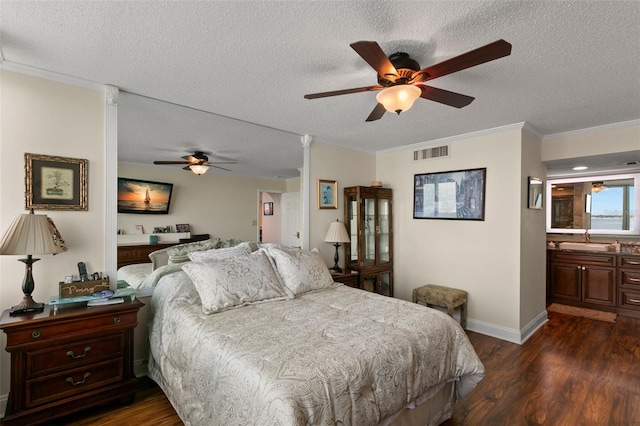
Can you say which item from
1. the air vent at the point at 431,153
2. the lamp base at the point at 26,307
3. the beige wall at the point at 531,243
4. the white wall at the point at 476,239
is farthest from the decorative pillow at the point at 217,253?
the beige wall at the point at 531,243

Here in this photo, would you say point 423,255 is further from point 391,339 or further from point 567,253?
point 391,339

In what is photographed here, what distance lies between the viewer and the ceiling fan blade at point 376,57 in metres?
1.44

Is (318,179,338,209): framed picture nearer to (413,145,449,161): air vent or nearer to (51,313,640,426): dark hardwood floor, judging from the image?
(413,145,449,161): air vent

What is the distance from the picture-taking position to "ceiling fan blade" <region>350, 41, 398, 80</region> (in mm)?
1438

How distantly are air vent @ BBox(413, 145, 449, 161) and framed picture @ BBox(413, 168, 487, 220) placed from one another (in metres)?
0.23

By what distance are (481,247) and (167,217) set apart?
3488 millimetres

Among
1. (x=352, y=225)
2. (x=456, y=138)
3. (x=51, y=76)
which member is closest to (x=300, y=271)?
(x=352, y=225)

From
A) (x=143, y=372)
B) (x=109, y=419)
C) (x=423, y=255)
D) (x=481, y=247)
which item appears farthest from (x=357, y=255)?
(x=109, y=419)

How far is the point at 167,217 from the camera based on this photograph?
9.02 feet

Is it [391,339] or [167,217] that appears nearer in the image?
[391,339]

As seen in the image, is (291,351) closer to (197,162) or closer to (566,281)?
(197,162)

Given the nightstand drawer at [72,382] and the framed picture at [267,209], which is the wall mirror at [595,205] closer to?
the framed picture at [267,209]

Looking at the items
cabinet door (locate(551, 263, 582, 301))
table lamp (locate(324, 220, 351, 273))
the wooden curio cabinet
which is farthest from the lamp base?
cabinet door (locate(551, 263, 582, 301))

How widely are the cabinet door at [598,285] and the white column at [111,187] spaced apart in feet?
19.4
